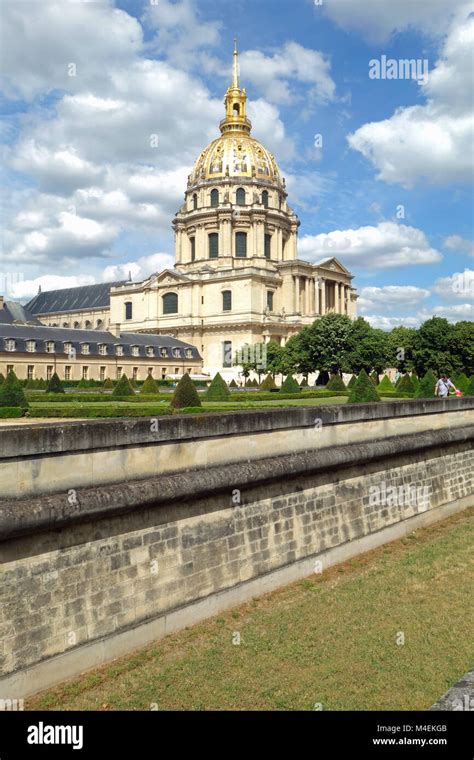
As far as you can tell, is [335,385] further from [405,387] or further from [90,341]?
[90,341]

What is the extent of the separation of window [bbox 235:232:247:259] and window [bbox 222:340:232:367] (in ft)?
43.1

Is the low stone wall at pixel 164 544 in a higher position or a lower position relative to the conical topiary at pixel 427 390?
lower

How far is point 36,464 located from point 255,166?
268ft

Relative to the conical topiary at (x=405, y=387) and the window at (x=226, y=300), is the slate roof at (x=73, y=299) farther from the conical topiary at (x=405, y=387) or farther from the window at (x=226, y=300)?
the conical topiary at (x=405, y=387)

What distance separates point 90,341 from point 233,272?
2165 centimetres

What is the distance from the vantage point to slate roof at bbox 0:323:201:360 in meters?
55.0

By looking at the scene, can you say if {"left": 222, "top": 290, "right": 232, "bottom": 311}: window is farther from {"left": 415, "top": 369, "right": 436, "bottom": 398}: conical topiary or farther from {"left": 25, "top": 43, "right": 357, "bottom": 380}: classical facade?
{"left": 415, "top": 369, "right": 436, "bottom": 398}: conical topiary

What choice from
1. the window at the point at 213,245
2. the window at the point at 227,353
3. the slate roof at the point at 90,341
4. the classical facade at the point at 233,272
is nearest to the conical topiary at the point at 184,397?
the slate roof at the point at 90,341

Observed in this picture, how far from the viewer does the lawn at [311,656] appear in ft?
19.6

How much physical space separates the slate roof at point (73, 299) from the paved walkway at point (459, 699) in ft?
295

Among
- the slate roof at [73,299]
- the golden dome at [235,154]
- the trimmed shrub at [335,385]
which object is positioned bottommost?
the trimmed shrub at [335,385]

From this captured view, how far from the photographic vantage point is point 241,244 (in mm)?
81312

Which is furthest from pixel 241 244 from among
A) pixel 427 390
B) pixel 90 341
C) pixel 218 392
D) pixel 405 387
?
pixel 218 392
